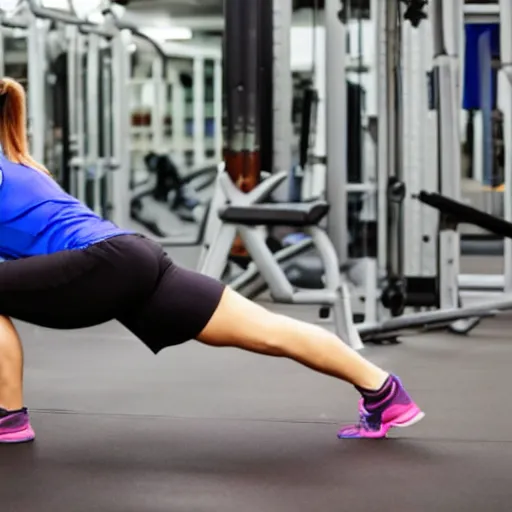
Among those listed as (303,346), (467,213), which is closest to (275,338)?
(303,346)

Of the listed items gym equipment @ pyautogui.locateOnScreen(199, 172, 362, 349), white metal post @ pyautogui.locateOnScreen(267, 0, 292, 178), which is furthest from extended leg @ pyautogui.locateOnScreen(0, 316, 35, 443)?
white metal post @ pyautogui.locateOnScreen(267, 0, 292, 178)

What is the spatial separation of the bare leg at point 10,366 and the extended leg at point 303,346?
0.47 m

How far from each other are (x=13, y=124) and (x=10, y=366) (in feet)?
1.88

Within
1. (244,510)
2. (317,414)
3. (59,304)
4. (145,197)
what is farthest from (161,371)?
(145,197)

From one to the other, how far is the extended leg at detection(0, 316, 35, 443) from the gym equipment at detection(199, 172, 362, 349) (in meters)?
1.82

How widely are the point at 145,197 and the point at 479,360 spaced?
14.0 feet

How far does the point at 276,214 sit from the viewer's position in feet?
14.1

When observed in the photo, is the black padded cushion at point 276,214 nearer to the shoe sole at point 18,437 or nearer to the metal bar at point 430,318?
the metal bar at point 430,318

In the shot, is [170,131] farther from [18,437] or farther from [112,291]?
[112,291]

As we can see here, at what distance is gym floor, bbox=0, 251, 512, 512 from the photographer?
212 centimetres

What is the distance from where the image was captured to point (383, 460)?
94.6 inches

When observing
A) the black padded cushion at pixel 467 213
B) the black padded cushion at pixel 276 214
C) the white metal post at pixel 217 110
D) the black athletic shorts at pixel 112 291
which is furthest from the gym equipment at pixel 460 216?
the white metal post at pixel 217 110

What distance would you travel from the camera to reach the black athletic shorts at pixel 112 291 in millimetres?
2332

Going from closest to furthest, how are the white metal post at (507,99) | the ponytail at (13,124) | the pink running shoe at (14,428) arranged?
the ponytail at (13,124)
the pink running shoe at (14,428)
the white metal post at (507,99)
